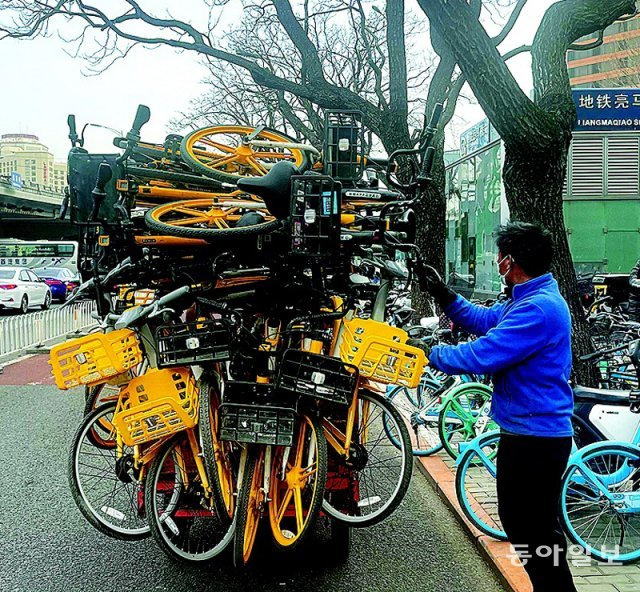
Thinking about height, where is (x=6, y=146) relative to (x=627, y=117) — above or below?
above

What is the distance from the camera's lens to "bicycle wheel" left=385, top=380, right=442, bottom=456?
7.24 m

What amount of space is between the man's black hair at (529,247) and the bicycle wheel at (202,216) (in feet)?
4.45

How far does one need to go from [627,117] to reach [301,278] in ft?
42.4

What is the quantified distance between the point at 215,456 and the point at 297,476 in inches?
18.6

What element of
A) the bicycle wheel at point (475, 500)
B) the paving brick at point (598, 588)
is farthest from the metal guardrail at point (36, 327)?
the paving brick at point (598, 588)

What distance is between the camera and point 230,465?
4.17 meters

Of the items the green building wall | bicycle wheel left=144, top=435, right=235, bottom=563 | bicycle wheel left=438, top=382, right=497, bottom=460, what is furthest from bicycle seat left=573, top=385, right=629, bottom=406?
the green building wall

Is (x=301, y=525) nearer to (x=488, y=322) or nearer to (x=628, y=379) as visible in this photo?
(x=488, y=322)

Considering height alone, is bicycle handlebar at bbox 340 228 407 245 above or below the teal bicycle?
above

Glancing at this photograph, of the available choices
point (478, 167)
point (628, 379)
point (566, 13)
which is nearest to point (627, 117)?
point (478, 167)

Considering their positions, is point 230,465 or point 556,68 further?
point 556,68

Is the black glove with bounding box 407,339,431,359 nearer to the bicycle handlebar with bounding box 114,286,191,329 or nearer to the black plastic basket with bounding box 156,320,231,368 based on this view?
the black plastic basket with bounding box 156,320,231,368

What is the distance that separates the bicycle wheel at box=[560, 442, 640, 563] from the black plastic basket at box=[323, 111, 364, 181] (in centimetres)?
217

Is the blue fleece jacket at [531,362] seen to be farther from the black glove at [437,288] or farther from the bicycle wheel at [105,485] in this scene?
the bicycle wheel at [105,485]
